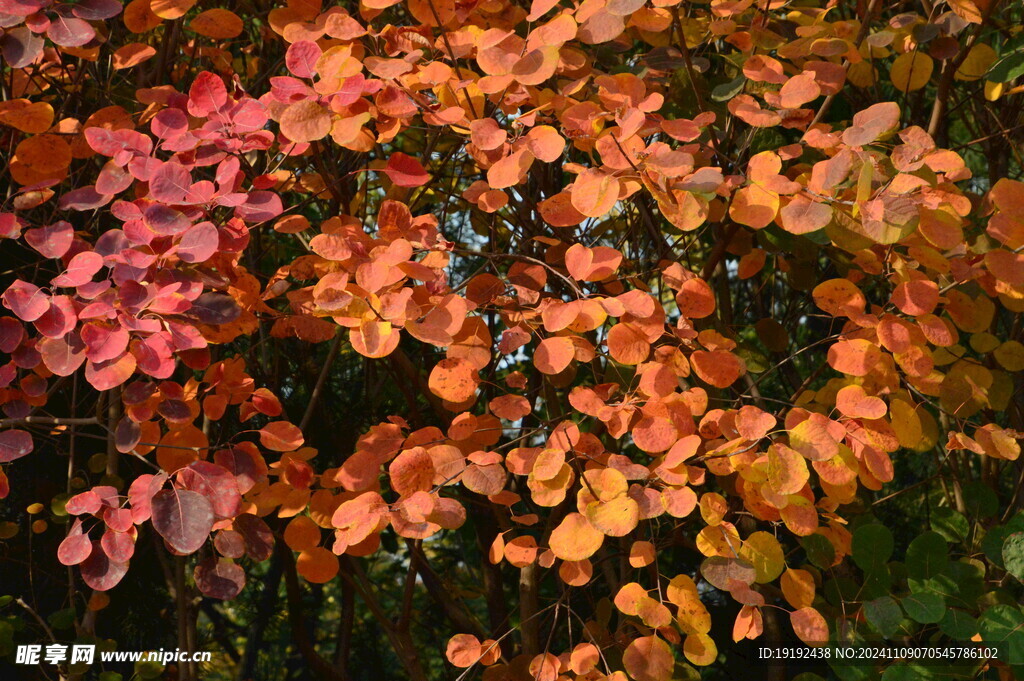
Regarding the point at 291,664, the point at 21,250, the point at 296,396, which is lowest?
the point at 291,664

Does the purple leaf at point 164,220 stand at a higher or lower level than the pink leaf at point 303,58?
lower

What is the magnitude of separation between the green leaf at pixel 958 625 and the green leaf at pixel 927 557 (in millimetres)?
64

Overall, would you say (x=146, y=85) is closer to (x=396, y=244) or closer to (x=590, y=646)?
(x=396, y=244)

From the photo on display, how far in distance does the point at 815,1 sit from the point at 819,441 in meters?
1.07

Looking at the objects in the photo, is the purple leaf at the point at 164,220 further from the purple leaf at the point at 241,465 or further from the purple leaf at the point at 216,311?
the purple leaf at the point at 241,465

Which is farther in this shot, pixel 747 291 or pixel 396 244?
pixel 747 291

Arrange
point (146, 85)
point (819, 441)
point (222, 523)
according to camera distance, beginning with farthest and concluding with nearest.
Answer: point (146, 85) < point (222, 523) < point (819, 441)

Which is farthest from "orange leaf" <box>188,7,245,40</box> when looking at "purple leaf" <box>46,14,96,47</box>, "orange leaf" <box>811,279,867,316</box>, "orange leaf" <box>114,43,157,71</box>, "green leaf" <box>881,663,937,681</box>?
"green leaf" <box>881,663,937,681</box>

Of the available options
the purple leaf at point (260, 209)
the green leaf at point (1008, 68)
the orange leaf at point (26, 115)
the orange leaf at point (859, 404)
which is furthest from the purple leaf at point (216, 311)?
the green leaf at point (1008, 68)

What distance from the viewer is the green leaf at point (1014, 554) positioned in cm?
120

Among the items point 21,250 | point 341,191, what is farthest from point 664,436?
point 21,250

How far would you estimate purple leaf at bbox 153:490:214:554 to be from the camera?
42.0 inches

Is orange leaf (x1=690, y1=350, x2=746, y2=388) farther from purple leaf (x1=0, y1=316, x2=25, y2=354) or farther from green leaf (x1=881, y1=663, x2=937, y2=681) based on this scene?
purple leaf (x1=0, y1=316, x2=25, y2=354)

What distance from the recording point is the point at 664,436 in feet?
3.82
